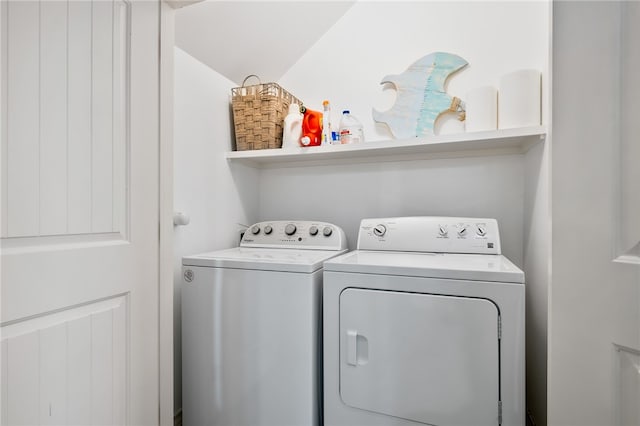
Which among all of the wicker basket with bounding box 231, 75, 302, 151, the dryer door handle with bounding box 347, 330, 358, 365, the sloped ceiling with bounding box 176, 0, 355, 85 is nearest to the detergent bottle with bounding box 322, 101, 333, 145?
the wicker basket with bounding box 231, 75, 302, 151

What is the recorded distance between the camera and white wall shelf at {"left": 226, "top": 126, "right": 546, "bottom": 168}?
4.94 feet

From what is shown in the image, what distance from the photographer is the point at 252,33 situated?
72.4 inches

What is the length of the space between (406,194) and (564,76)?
43.1 inches

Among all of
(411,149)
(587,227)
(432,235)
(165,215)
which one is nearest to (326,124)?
(411,149)

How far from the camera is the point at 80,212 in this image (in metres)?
0.90

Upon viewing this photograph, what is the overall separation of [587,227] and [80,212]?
1.43 meters

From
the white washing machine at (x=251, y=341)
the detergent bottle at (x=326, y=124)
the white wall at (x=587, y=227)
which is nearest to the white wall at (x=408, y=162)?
the detergent bottle at (x=326, y=124)

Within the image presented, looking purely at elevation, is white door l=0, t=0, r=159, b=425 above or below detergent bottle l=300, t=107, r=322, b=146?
below

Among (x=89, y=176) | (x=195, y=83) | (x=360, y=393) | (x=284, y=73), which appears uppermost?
(x=284, y=73)

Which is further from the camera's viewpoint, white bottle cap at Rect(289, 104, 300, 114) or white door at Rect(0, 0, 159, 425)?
white bottle cap at Rect(289, 104, 300, 114)

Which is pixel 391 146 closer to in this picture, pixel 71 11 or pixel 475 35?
pixel 475 35

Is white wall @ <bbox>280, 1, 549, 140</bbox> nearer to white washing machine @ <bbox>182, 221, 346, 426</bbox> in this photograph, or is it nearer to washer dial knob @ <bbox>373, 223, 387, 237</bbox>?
→ washer dial knob @ <bbox>373, 223, 387, 237</bbox>

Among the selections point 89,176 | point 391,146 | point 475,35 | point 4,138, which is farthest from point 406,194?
point 4,138

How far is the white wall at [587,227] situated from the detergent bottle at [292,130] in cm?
129
